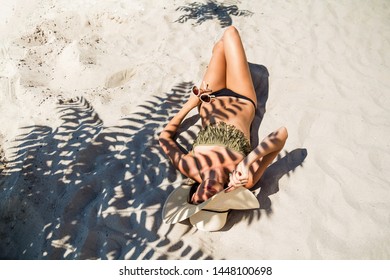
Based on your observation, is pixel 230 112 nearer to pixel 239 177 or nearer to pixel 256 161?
pixel 256 161

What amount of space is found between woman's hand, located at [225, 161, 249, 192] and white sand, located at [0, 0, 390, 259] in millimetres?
603

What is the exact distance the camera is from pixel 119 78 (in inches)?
232

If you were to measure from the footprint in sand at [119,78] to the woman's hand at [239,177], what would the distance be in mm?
3149

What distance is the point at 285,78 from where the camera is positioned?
568cm

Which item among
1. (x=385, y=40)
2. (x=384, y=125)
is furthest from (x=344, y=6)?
(x=384, y=125)

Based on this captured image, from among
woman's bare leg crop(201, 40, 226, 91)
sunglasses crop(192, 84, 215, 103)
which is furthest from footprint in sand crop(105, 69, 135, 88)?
sunglasses crop(192, 84, 215, 103)

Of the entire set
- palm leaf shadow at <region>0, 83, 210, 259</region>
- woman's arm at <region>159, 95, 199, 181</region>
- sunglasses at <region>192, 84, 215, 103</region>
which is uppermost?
sunglasses at <region>192, 84, 215, 103</region>

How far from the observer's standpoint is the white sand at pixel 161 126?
380 cm

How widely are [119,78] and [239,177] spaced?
3.39 m

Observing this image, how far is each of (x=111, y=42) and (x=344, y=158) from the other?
16.2 ft

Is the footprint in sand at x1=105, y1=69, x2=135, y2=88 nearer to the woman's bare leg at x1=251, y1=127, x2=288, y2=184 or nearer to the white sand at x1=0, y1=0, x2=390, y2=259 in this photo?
the white sand at x1=0, y1=0, x2=390, y2=259

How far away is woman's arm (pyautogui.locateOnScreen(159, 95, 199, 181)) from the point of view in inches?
163

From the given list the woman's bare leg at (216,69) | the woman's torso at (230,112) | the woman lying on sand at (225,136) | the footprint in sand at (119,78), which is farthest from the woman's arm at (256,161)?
the footprint in sand at (119,78)

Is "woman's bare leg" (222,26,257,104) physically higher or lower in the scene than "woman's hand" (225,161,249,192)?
higher
